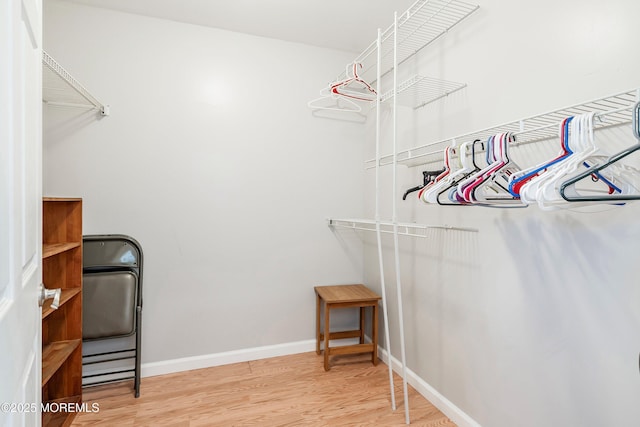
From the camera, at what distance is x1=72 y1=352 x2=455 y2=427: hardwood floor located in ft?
5.90

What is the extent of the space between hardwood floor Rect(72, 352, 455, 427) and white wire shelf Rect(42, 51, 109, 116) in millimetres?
1924

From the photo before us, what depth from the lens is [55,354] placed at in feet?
5.63

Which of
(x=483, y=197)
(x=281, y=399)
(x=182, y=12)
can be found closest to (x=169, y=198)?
(x=182, y=12)

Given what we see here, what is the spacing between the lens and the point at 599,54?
114cm

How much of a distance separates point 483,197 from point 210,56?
2.21 m

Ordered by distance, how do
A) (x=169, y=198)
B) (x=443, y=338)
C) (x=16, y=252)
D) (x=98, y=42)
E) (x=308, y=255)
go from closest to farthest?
(x=16, y=252), (x=443, y=338), (x=98, y=42), (x=169, y=198), (x=308, y=255)

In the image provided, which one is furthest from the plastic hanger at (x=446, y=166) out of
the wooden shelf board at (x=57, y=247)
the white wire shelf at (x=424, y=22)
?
the wooden shelf board at (x=57, y=247)

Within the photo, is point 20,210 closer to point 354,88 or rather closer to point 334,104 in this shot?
point 334,104

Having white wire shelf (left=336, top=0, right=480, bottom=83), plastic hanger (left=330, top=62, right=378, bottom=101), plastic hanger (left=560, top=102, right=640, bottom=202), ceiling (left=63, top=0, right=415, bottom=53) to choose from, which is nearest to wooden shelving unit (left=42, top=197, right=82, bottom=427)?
ceiling (left=63, top=0, right=415, bottom=53)

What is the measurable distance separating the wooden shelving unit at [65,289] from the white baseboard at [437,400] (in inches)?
79.2

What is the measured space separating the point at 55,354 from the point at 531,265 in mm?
2523

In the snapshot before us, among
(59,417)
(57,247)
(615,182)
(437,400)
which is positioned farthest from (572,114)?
(59,417)

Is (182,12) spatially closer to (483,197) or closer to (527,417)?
(483,197)

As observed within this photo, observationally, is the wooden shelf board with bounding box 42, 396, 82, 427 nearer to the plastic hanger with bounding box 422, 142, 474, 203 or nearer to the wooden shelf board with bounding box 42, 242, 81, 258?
the wooden shelf board with bounding box 42, 242, 81, 258
